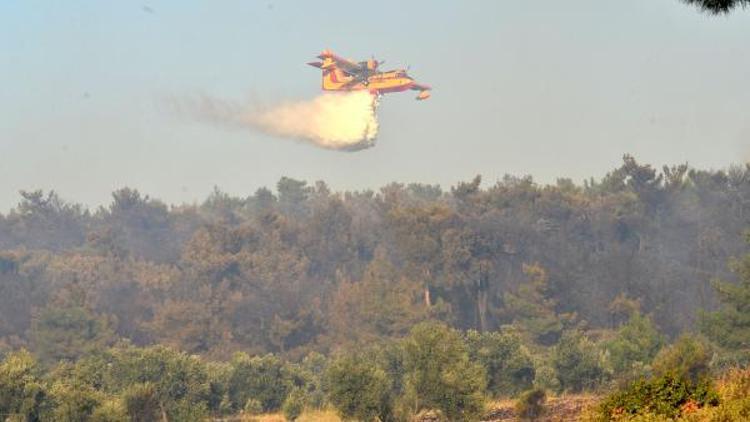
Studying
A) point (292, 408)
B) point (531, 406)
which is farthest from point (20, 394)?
point (531, 406)

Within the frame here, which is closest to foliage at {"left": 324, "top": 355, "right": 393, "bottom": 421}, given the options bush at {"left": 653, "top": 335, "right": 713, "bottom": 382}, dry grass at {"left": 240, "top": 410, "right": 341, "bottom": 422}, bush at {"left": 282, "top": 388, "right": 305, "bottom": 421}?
dry grass at {"left": 240, "top": 410, "right": 341, "bottom": 422}

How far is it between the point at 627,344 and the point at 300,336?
45241mm

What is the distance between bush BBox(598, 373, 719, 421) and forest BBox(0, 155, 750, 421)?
2414 centimetres

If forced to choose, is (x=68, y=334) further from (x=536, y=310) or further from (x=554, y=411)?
(x=554, y=411)

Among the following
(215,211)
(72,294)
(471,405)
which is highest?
(215,211)

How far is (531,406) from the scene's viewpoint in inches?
1674

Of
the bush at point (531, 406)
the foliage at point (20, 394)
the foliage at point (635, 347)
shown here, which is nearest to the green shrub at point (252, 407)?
the foliage at point (20, 394)

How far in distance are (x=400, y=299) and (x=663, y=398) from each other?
7967cm

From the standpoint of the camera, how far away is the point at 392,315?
101m

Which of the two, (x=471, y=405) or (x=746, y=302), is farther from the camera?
(x=746, y=302)

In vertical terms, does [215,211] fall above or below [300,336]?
above

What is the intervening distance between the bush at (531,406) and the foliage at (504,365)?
14932 millimetres

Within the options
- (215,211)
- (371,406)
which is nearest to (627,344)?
(371,406)

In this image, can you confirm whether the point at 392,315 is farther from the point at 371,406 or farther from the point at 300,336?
the point at 371,406
